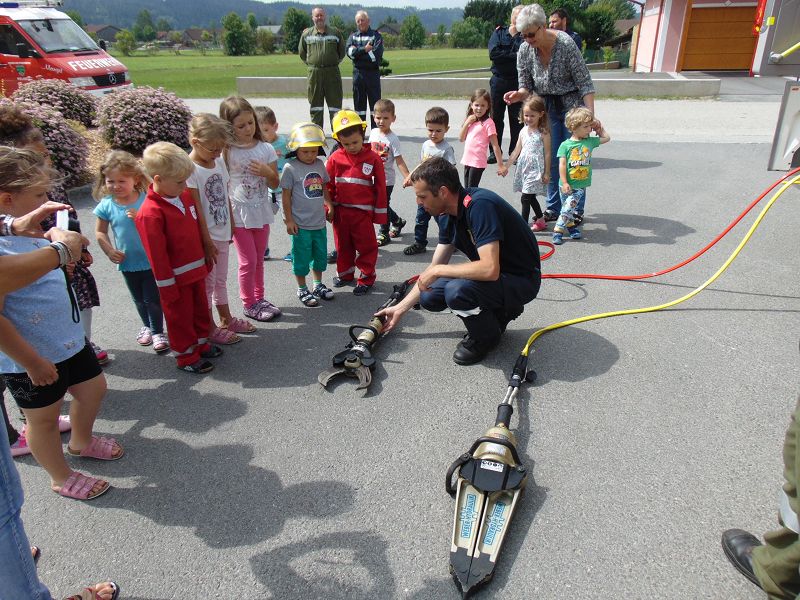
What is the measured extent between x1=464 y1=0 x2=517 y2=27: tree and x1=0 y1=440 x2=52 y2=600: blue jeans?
95.9 meters

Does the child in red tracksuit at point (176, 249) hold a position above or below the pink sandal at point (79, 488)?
above

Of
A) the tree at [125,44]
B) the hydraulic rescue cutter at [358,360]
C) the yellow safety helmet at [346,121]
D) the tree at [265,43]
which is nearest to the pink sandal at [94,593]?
the hydraulic rescue cutter at [358,360]

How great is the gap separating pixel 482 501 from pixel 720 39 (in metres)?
24.3

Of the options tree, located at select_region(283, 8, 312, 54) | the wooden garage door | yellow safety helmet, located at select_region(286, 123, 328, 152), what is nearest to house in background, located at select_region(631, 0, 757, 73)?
the wooden garage door

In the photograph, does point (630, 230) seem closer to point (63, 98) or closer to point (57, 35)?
point (63, 98)

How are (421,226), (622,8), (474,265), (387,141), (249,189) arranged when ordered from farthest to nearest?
(622,8) → (421,226) → (387,141) → (249,189) → (474,265)

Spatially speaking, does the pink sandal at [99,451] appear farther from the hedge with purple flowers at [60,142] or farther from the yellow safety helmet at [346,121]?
the hedge with purple flowers at [60,142]

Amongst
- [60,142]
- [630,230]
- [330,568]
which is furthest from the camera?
[60,142]

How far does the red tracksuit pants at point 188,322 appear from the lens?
3.66 meters

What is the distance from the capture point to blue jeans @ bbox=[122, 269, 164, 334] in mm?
3949

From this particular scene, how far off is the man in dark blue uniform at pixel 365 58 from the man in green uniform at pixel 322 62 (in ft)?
1.22

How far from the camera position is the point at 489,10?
295 ft

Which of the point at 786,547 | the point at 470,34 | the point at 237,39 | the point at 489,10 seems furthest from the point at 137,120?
the point at 489,10

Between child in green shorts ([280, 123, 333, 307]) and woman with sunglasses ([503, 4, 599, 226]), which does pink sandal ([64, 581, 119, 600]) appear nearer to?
child in green shorts ([280, 123, 333, 307])
